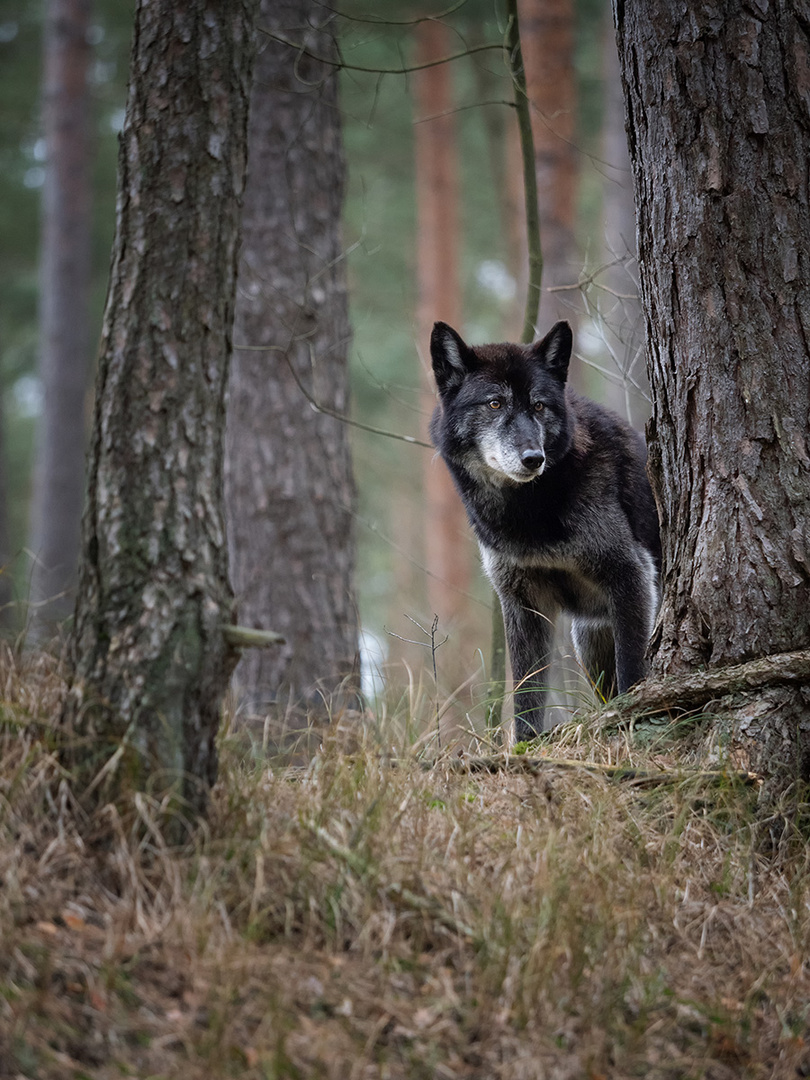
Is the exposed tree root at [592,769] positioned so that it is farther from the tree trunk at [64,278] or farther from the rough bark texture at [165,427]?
the tree trunk at [64,278]

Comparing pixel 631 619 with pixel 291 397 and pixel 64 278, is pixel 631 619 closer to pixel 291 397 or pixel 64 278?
pixel 291 397

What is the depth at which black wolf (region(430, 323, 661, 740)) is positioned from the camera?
499cm

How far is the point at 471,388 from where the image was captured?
508 cm

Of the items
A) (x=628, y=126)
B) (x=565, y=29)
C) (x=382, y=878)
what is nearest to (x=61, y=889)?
(x=382, y=878)

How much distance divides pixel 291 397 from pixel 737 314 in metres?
3.74

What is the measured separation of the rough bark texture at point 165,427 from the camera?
2.74 meters

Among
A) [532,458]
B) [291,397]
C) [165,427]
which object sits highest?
[291,397]

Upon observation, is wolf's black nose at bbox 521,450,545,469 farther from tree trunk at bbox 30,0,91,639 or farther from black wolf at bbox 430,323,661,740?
tree trunk at bbox 30,0,91,639

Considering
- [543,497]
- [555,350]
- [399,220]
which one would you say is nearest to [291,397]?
[555,350]

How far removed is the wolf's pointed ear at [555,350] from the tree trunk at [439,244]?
1005cm

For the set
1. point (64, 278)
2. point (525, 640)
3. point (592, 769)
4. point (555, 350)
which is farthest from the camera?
point (64, 278)

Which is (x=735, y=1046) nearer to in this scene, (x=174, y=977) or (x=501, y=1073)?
(x=501, y=1073)

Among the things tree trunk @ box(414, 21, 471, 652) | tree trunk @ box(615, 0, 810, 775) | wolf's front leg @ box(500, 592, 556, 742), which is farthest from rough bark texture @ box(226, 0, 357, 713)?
tree trunk @ box(414, 21, 471, 652)

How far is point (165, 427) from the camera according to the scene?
2865mm
